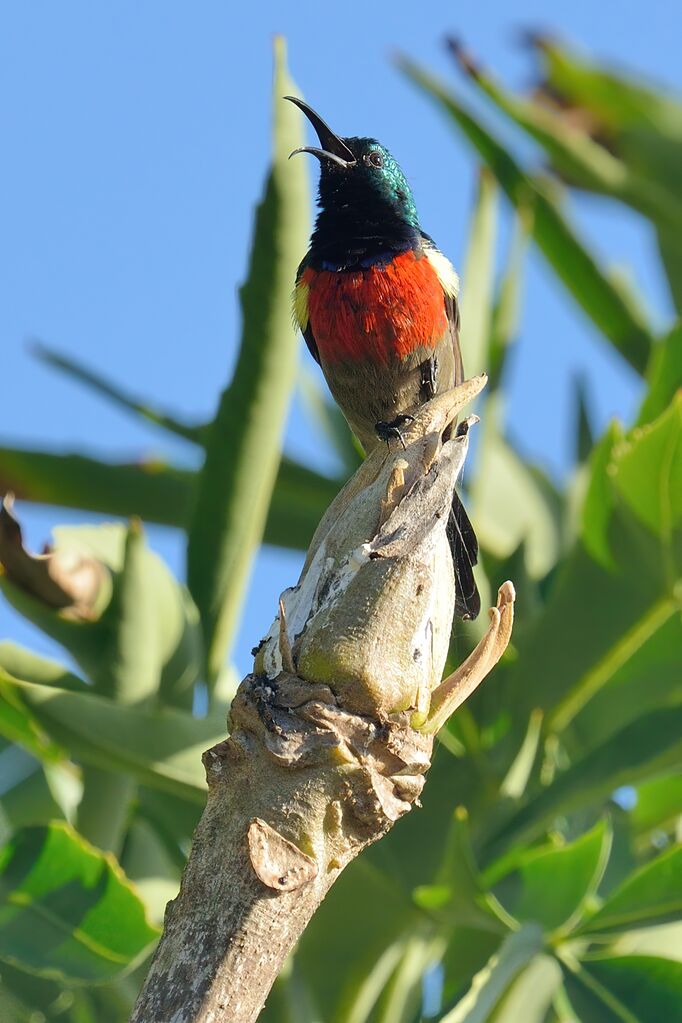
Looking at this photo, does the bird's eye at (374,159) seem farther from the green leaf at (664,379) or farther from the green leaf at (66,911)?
the green leaf at (66,911)

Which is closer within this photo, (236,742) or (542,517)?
(236,742)

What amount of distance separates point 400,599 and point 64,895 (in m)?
1.14

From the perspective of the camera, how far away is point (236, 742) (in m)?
1.41

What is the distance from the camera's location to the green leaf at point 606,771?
2.67 meters

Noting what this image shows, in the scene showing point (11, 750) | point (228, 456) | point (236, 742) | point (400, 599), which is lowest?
point (11, 750)

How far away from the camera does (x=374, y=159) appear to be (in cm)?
358

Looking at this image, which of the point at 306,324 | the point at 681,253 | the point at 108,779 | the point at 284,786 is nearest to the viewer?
the point at 284,786

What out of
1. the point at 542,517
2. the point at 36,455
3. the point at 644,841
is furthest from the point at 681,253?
the point at 36,455

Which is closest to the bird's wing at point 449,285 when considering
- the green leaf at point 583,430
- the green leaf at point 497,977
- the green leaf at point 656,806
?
the green leaf at point 583,430

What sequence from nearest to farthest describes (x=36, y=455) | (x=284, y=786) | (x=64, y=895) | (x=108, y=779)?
(x=284, y=786), (x=64, y=895), (x=108, y=779), (x=36, y=455)

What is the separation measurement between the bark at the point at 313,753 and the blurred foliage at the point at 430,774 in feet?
3.08

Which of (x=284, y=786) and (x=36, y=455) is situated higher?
(x=284, y=786)

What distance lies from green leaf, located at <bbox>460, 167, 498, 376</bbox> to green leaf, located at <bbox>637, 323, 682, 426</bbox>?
46 cm

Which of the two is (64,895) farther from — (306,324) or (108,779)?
(306,324)
